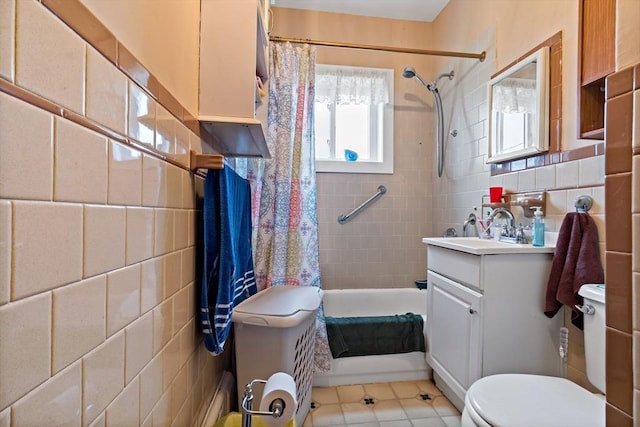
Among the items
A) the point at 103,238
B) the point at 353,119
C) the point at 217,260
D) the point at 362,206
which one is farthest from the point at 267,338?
the point at 353,119

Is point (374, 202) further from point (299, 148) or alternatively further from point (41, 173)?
point (41, 173)

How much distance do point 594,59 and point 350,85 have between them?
175cm

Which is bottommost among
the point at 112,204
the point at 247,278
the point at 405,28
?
the point at 247,278

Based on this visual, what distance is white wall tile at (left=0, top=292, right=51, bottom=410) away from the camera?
13.5 inches

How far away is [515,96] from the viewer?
1.78m

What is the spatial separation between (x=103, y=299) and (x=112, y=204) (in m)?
0.16

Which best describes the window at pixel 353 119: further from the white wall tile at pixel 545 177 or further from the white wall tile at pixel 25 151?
the white wall tile at pixel 25 151

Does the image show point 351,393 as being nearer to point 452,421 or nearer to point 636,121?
point 452,421

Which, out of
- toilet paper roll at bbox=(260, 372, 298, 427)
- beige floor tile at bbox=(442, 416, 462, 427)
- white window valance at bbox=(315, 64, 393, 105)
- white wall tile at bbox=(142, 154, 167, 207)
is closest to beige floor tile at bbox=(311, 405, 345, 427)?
beige floor tile at bbox=(442, 416, 462, 427)

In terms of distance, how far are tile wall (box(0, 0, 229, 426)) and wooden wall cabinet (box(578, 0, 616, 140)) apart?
5.18 ft

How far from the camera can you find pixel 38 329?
1.27 ft

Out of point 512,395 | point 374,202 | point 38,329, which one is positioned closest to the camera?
point 38,329

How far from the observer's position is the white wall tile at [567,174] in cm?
138

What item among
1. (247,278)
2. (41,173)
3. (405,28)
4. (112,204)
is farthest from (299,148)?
(405,28)
